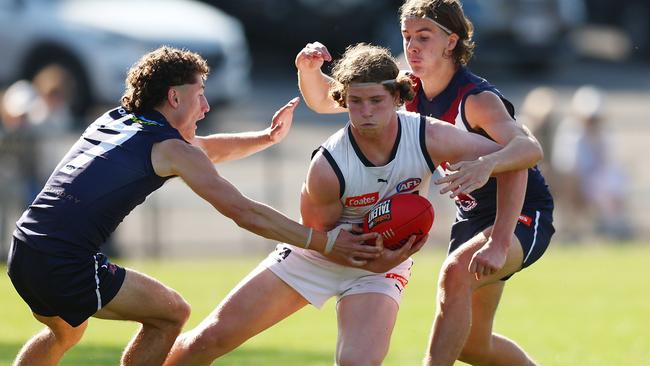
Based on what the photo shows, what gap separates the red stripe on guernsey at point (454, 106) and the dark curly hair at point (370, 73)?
270mm

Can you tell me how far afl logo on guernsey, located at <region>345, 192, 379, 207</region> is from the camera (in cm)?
643

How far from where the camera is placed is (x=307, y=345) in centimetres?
948

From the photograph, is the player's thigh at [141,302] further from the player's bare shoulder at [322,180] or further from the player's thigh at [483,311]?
the player's thigh at [483,311]

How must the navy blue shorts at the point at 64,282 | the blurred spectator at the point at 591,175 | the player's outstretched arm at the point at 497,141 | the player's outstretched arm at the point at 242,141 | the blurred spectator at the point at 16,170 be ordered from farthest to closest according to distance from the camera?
1. the blurred spectator at the point at 591,175
2. the blurred spectator at the point at 16,170
3. the player's outstretched arm at the point at 242,141
4. the navy blue shorts at the point at 64,282
5. the player's outstretched arm at the point at 497,141

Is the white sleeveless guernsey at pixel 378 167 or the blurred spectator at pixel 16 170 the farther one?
the blurred spectator at pixel 16 170

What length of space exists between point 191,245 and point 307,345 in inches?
256

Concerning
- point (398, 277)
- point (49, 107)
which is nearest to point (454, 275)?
point (398, 277)

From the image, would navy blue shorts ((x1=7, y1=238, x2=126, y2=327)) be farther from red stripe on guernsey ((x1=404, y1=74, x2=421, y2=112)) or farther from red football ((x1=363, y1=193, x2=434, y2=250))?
red stripe on guernsey ((x1=404, y1=74, x2=421, y2=112))

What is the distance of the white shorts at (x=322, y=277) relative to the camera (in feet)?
21.5

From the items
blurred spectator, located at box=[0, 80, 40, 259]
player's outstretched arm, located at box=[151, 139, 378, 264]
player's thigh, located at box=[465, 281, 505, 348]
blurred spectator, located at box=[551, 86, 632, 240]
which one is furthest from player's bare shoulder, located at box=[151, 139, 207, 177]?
blurred spectator, located at box=[551, 86, 632, 240]

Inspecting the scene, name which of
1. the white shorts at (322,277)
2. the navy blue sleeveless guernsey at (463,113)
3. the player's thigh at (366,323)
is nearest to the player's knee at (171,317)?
the white shorts at (322,277)

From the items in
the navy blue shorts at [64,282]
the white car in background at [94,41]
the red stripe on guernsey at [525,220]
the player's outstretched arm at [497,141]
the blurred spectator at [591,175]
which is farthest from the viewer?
the white car in background at [94,41]

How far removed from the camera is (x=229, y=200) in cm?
633

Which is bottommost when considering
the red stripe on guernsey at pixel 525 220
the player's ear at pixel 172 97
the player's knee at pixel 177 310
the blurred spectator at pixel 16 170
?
the blurred spectator at pixel 16 170
